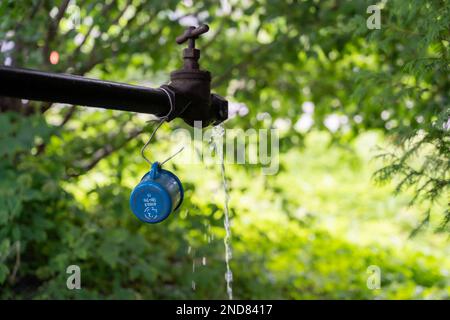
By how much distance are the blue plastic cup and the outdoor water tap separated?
236 millimetres

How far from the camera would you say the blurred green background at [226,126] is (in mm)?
3021

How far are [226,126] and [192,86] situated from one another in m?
2.23

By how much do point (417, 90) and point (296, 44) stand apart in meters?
1.41

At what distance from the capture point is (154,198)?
1949 millimetres

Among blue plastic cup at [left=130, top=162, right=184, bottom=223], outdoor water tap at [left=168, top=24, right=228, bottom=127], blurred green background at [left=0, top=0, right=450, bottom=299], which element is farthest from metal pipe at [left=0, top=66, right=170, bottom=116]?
blurred green background at [left=0, top=0, right=450, bottom=299]

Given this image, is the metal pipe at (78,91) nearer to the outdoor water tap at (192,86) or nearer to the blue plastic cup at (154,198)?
the outdoor water tap at (192,86)

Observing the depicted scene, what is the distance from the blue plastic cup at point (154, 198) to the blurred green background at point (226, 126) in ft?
2.96

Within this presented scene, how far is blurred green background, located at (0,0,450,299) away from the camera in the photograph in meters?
3.02

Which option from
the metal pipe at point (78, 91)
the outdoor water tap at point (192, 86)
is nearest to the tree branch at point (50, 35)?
the outdoor water tap at point (192, 86)

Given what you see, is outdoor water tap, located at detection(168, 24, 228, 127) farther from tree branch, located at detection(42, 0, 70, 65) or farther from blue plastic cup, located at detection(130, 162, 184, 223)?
tree branch, located at detection(42, 0, 70, 65)

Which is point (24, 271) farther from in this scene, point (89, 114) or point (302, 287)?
point (302, 287)

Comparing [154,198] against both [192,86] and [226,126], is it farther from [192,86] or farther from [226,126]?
[226,126]

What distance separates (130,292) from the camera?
129 inches
